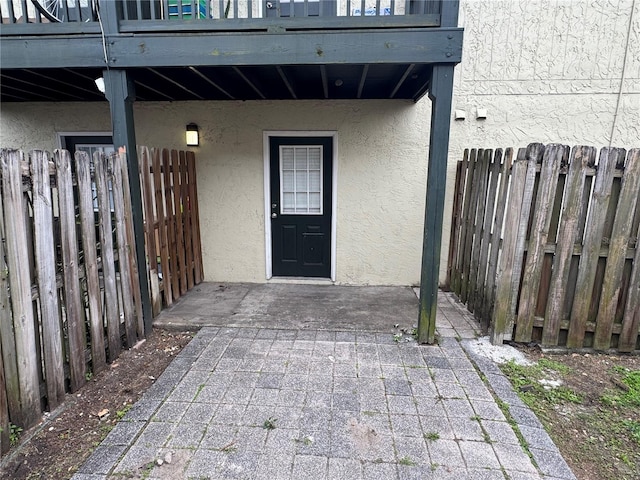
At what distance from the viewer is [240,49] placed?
307 centimetres

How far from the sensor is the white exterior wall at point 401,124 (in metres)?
4.41

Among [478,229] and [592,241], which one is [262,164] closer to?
[478,229]

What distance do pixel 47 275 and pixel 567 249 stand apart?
160 inches

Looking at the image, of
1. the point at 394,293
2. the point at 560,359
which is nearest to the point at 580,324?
the point at 560,359

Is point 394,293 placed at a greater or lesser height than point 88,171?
lesser

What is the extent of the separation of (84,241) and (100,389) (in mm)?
1126

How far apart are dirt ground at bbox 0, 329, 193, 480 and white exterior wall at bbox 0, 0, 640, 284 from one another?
231cm

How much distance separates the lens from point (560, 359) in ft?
10.7

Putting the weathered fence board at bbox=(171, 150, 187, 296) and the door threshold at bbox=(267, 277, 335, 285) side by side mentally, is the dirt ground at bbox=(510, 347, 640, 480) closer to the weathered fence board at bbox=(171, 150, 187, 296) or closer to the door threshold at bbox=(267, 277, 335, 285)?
the door threshold at bbox=(267, 277, 335, 285)

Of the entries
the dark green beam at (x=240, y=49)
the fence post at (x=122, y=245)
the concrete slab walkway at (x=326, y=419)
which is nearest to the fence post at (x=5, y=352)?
the concrete slab walkway at (x=326, y=419)

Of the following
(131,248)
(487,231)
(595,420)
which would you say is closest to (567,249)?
(487,231)

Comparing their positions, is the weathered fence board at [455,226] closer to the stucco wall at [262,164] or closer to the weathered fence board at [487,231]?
the stucco wall at [262,164]

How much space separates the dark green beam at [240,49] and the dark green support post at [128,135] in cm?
14

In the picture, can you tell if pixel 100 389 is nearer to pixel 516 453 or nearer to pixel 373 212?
pixel 516 453
